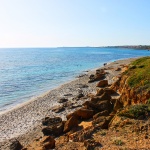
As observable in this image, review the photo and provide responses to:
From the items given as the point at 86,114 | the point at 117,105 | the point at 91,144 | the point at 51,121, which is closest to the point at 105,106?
the point at 117,105

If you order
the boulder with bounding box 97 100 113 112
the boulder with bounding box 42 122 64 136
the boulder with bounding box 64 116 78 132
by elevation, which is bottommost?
the boulder with bounding box 42 122 64 136

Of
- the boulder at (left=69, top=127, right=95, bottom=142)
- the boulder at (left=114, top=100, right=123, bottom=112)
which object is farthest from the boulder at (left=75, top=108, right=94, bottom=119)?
the boulder at (left=69, top=127, right=95, bottom=142)

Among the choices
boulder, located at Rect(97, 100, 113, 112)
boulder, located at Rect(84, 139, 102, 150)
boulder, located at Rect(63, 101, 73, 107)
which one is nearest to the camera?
boulder, located at Rect(84, 139, 102, 150)

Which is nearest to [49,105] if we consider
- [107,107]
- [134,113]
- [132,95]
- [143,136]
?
[107,107]

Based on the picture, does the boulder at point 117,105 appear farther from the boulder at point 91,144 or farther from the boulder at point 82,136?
the boulder at point 91,144

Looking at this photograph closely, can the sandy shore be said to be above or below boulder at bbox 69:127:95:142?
below

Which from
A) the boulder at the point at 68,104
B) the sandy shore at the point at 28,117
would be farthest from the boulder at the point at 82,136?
the boulder at the point at 68,104

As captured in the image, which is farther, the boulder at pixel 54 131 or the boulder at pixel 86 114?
the boulder at pixel 86 114

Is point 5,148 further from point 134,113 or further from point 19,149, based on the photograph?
point 134,113

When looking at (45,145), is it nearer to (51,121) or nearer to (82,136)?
(82,136)

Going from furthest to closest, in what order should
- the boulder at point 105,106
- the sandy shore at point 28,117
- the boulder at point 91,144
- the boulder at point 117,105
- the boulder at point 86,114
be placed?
1. the boulder at point 105,106
2. the boulder at point 86,114
3. the boulder at point 117,105
4. the sandy shore at point 28,117
5. the boulder at point 91,144

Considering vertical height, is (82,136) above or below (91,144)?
below

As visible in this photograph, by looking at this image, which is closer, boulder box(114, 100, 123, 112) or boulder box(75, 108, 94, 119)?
boulder box(114, 100, 123, 112)

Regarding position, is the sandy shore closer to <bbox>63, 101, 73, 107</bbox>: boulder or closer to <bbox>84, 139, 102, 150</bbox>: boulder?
<bbox>63, 101, 73, 107</bbox>: boulder
